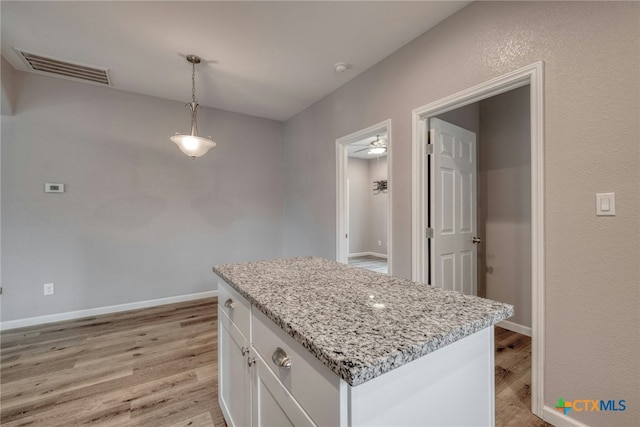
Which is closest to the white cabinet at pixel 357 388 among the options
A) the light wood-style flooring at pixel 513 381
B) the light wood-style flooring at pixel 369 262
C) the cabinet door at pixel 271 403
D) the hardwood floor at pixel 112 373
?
the cabinet door at pixel 271 403

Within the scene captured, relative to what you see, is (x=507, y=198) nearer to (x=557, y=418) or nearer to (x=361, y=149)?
(x=557, y=418)

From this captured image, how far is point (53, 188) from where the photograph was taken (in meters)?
2.95

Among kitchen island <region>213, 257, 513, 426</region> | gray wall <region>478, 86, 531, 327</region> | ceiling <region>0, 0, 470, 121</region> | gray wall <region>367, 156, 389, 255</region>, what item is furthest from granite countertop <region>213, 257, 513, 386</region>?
gray wall <region>367, 156, 389, 255</region>

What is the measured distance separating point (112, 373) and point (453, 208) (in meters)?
3.15

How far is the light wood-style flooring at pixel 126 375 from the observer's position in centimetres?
163

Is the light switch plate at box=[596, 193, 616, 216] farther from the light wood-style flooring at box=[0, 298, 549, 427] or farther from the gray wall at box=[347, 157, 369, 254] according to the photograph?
the gray wall at box=[347, 157, 369, 254]

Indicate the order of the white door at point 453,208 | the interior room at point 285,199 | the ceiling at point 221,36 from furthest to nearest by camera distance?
the white door at point 453,208 → the ceiling at point 221,36 → the interior room at point 285,199

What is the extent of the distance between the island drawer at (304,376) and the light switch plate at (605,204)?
1.63 metres

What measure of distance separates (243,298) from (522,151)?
9.70 feet

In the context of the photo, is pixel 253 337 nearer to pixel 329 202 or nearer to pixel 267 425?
pixel 267 425

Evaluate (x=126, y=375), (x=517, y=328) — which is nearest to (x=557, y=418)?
(x=517, y=328)

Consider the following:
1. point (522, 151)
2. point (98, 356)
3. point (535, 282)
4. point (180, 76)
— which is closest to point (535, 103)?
point (535, 282)

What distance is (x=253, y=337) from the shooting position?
42.7 inches

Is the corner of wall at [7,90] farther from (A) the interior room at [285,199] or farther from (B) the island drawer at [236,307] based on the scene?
(B) the island drawer at [236,307]
